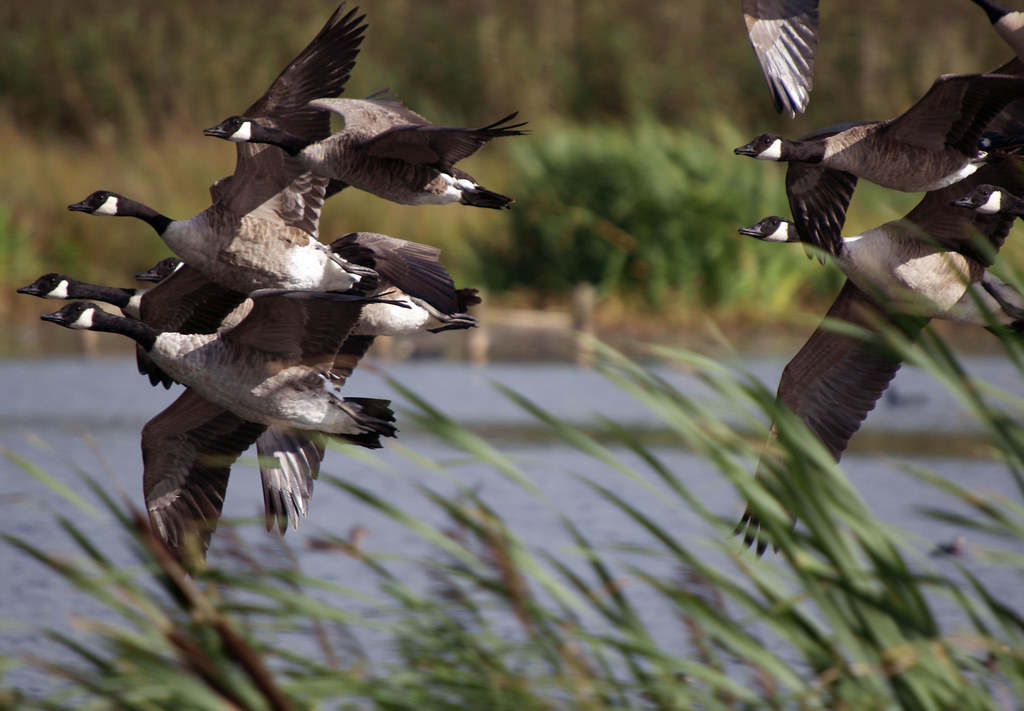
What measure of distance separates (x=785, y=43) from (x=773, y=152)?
0.55m

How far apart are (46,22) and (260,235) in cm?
3256

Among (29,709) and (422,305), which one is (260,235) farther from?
(29,709)

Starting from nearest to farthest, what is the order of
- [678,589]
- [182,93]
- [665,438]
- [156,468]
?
1. [678,589]
2. [156,468]
3. [665,438]
4. [182,93]

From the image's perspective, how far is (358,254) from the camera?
245 inches

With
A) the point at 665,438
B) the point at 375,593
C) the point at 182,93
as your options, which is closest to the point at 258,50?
the point at 182,93

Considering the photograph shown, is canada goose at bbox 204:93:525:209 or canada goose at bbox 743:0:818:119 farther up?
canada goose at bbox 743:0:818:119

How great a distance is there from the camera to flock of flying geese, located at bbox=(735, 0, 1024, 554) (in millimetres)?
5023

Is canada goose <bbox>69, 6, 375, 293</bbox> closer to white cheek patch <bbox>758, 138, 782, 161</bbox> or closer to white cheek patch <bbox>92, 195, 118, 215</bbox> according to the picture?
white cheek patch <bbox>92, 195, 118, 215</bbox>

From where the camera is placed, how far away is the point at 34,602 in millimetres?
9289

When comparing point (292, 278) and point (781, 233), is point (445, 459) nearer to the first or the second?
point (292, 278)

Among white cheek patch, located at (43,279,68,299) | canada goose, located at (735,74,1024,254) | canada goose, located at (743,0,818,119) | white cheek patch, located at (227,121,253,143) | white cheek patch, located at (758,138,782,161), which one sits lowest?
white cheek patch, located at (43,279,68,299)

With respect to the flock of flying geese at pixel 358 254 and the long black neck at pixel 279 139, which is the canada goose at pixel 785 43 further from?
the long black neck at pixel 279 139

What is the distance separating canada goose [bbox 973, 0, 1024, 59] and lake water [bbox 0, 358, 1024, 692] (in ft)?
10.0

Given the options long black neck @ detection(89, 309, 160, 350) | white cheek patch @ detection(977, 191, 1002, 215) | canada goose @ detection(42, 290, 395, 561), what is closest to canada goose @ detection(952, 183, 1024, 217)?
white cheek patch @ detection(977, 191, 1002, 215)
